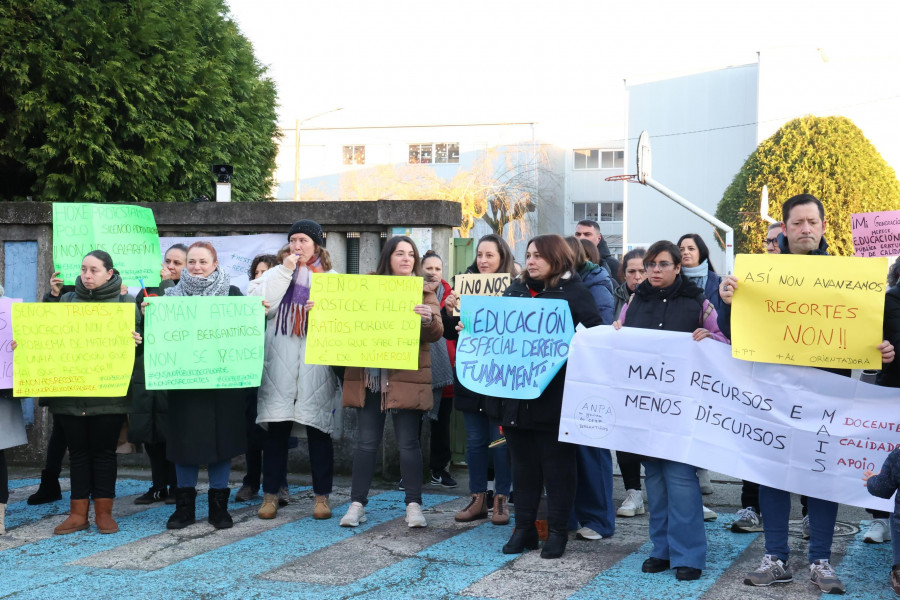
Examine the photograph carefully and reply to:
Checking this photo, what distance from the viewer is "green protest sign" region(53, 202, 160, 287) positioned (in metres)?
7.21

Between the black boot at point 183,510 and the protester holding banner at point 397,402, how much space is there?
108 centimetres

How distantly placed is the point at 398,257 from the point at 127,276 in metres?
2.29

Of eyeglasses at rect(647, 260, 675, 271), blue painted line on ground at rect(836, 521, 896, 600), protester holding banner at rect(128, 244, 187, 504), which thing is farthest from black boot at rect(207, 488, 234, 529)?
blue painted line on ground at rect(836, 521, 896, 600)

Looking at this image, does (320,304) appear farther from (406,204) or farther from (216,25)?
(216,25)

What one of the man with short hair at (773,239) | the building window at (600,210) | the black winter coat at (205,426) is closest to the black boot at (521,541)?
the black winter coat at (205,426)

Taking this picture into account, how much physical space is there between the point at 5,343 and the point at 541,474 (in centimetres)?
385

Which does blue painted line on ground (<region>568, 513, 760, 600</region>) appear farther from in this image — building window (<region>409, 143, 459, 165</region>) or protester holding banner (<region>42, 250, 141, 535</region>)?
building window (<region>409, 143, 459, 165</region>)

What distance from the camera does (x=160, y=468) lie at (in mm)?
7180

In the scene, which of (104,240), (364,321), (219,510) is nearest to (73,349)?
(104,240)

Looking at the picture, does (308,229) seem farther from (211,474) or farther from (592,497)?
(592,497)

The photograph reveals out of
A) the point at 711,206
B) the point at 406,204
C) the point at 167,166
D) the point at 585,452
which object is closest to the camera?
the point at 585,452

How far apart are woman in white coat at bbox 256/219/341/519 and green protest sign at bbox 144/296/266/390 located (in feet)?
0.76

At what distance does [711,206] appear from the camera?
46.9 meters

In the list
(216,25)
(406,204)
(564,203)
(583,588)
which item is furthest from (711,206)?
(583,588)
